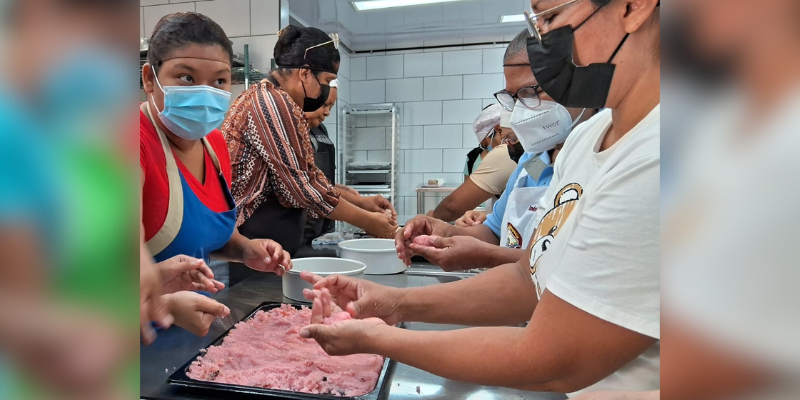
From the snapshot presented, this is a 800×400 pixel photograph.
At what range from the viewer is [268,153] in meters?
1.91

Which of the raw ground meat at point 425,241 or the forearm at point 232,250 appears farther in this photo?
the raw ground meat at point 425,241

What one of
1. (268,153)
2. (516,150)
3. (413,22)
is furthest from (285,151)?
(413,22)

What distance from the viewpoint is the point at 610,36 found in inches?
29.4

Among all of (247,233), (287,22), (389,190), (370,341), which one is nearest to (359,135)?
(389,190)

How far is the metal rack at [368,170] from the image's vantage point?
5297 mm

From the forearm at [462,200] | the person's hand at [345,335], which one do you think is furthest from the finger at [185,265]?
the forearm at [462,200]

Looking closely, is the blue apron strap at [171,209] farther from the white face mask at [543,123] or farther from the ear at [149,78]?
the white face mask at [543,123]

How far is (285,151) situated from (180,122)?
2.05 ft

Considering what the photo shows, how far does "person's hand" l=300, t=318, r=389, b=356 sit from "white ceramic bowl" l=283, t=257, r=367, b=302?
2.03 feet

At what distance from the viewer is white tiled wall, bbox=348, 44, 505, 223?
17.3 feet

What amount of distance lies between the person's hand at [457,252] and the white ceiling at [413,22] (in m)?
2.80

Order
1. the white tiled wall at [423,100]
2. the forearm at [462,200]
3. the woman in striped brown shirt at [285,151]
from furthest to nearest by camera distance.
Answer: the white tiled wall at [423,100] < the forearm at [462,200] < the woman in striped brown shirt at [285,151]
